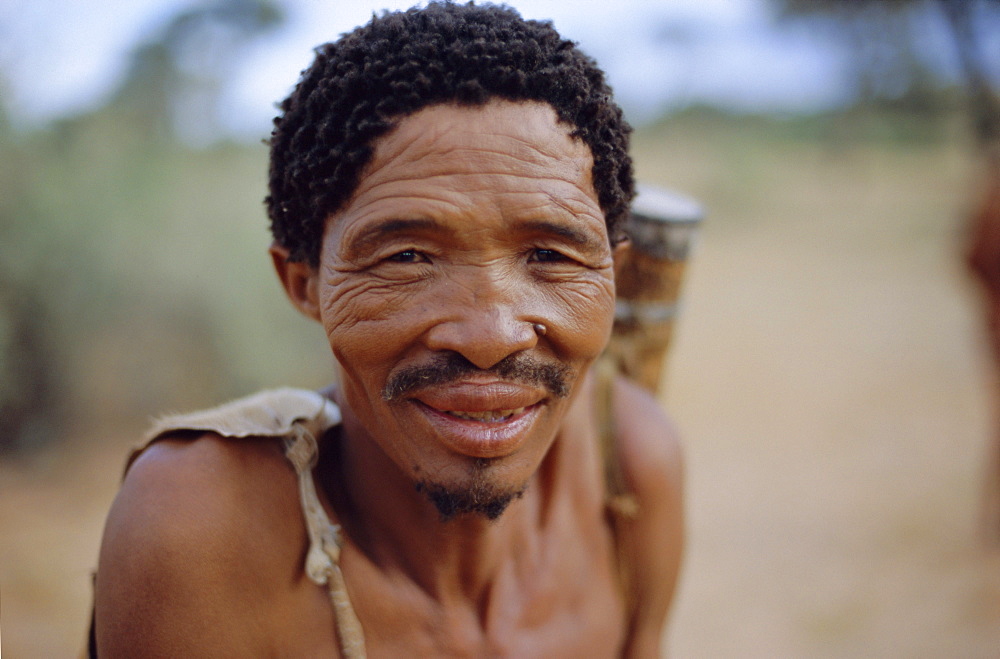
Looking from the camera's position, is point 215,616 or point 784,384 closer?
point 215,616

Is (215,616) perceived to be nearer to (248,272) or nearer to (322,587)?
(322,587)

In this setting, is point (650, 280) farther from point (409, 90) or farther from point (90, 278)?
point (90, 278)

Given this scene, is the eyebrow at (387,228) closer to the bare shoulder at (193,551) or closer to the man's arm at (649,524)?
the bare shoulder at (193,551)

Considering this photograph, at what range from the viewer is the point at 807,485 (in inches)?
274

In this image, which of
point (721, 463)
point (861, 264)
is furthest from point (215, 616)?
point (861, 264)

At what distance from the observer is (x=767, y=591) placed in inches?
215

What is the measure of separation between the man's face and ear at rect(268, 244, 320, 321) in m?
0.14

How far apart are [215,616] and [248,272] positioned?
5959 millimetres

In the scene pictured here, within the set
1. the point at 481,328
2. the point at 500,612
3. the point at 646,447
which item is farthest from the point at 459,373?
the point at 646,447

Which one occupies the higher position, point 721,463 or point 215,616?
point 215,616

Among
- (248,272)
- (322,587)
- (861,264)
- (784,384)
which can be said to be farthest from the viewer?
(861,264)

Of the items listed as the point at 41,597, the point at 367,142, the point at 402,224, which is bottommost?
the point at 41,597

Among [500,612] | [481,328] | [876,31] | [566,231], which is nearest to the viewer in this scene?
[481,328]

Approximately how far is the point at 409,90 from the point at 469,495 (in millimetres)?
857
